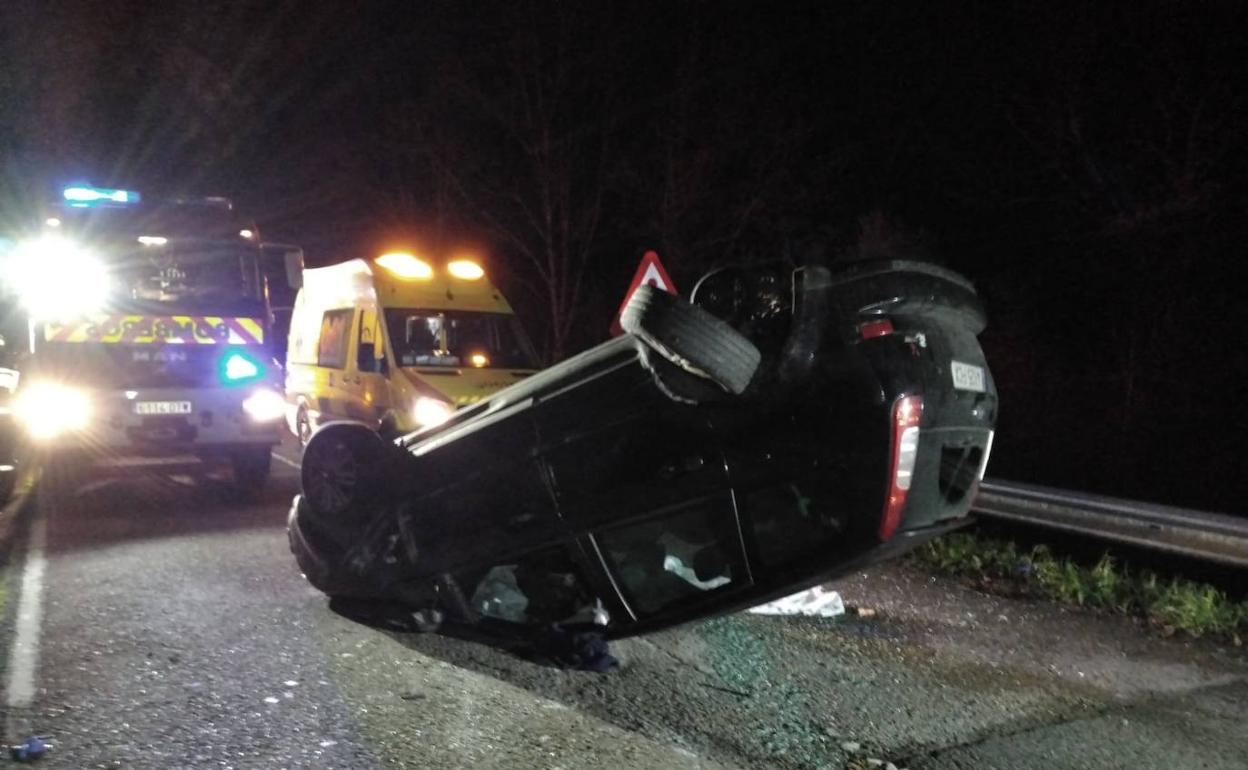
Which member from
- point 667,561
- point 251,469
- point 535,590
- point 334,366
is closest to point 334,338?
point 334,366

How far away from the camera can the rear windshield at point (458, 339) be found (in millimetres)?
10477

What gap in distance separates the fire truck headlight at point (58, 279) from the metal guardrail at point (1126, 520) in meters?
7.82

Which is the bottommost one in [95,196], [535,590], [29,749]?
[29,749]

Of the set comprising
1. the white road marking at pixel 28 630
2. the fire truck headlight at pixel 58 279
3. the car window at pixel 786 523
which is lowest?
the white road marking at pixel 28 630

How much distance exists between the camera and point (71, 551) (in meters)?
7.75

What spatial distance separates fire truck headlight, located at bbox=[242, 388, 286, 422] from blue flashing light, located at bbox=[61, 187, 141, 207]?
2.33 metres

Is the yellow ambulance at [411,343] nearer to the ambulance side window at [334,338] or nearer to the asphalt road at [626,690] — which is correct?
the ambulance side window at [334,338]

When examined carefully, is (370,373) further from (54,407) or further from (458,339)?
(54,407)

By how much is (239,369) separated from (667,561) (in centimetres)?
671

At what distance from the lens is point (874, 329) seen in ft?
13.7

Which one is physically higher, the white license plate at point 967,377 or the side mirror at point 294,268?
the side mirror at point 294,268

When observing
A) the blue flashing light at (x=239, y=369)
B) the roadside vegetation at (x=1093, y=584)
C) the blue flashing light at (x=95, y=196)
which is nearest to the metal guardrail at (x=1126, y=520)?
the roadside vegetation at (x=1093, y=584)

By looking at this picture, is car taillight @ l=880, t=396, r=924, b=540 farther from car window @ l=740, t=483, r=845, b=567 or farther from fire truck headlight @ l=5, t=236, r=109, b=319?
fire truck headlight @ l=5, t=236, r=109, b=319

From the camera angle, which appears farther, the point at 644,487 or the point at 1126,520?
the point at 1126,520
